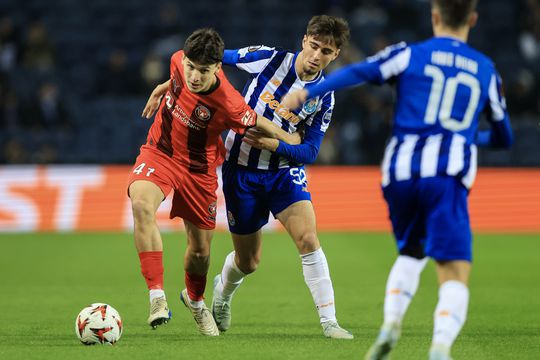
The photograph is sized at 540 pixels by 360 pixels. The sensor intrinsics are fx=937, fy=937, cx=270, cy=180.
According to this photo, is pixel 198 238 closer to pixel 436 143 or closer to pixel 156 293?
pixel 156 293

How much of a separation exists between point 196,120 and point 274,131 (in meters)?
0.58

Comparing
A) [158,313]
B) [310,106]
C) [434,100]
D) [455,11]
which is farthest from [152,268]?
[455,11]

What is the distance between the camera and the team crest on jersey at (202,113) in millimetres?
6719

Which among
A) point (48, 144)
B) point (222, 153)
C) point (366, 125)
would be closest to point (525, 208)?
point (366, 125)

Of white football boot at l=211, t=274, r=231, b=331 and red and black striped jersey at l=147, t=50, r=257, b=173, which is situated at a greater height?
red and black striped jersey at l=147, t=50, r=257, b=173

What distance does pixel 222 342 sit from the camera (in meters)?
6.47

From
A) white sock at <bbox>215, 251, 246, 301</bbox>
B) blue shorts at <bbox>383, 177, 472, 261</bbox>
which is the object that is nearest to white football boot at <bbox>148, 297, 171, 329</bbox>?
white sock at <bbox>215, 251, 246, 301</bbox>

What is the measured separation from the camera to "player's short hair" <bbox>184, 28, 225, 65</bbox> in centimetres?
635

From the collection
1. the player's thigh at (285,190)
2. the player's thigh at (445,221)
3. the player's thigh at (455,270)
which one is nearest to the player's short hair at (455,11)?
the player's thigh at (445,221)

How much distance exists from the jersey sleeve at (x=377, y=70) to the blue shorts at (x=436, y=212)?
22.4 inches

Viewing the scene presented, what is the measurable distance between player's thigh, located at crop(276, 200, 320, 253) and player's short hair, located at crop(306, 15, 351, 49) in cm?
122

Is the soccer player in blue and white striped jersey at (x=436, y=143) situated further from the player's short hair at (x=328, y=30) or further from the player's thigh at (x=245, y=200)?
the player's thigh at (x=245, y=200)

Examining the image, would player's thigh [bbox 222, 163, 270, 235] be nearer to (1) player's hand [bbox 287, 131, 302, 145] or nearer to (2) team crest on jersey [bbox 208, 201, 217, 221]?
(2) team crest on jersey [bbox 208, 201, 217, 221]

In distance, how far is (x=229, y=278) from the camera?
24.4ft
